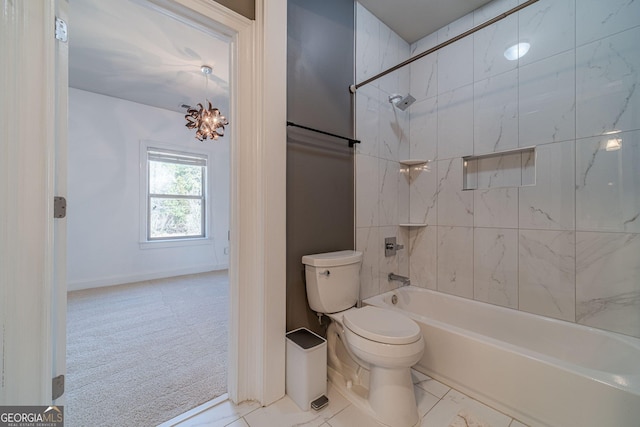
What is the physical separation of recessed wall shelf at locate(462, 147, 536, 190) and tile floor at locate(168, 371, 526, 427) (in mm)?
1443

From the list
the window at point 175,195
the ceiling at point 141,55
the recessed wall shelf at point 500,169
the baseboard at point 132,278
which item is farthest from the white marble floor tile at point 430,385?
the window at point 175,195

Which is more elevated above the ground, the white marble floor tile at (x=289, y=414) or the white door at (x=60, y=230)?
the white door at (x=60, y=230)

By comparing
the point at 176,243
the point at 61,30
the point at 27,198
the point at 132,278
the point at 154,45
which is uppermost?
the point at 154,45

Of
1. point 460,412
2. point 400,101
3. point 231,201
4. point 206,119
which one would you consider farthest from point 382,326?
point 206,119

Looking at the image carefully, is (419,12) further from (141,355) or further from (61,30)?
(141,355)

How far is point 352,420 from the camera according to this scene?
48.6 inches

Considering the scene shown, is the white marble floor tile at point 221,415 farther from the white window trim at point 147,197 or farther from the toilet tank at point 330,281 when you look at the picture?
the white window trim at point 147,197

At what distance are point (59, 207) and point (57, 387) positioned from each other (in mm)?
718

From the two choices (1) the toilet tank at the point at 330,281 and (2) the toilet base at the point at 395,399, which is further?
(1) the toilet tank at the point at 330,281

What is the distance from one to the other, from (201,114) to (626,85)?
10.6 ft

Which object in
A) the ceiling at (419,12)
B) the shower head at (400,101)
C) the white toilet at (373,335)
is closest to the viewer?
the white toilet at (373,335)

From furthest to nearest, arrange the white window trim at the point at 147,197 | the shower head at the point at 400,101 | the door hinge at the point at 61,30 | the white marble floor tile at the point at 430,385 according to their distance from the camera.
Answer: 1. the white window trim at the point at 147,197
2. the shower head at the point at 400,101
3. the white marble floor tile at the point at 430,385
4. the door hinge at the point at 61,30

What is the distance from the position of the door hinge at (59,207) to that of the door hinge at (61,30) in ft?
2.05

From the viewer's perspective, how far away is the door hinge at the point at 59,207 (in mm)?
940
